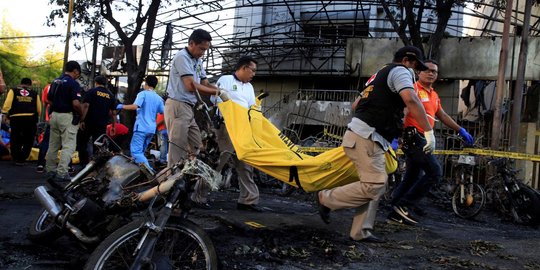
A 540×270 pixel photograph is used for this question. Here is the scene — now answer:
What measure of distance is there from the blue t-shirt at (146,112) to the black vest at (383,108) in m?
4.55

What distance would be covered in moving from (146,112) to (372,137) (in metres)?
4.82

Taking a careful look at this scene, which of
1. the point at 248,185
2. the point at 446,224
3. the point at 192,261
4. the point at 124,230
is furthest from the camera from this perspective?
the point at 446,224

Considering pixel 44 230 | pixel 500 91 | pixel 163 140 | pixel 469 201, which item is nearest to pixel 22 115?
pixel 163 140

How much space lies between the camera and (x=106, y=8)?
14.4 m

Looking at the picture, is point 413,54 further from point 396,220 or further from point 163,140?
point 163,140

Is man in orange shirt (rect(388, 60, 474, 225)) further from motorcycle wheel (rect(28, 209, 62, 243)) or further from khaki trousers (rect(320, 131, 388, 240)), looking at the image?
motorcycle wheel (rect(28, 209, 62, 243))

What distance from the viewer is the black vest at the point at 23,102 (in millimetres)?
9312

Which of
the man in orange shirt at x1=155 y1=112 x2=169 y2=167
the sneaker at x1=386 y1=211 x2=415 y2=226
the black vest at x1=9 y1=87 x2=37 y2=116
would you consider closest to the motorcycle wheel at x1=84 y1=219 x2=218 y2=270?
the sneaker at x1=386 y1=211 x2=415 y2=226

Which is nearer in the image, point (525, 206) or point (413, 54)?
point (413, 54)

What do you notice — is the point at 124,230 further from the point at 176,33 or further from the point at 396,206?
the point at 176,33

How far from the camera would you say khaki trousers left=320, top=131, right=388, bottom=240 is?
13.5 feet

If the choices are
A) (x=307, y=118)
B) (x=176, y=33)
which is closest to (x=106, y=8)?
(x=176, y=33)

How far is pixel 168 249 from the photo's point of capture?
2.78 m

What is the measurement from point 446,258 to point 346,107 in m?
10.9
